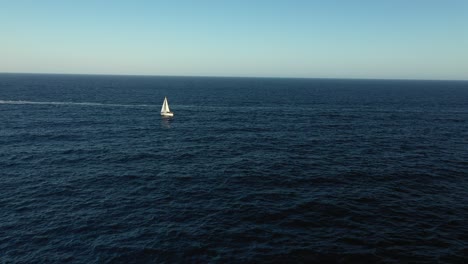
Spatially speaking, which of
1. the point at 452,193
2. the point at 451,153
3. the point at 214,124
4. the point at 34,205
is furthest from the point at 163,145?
the point at 451,153

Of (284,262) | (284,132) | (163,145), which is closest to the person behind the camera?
(284,262)

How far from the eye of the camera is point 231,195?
44.3m

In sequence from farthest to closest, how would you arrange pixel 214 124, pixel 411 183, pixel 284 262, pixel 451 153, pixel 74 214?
pixel 214 124 < pixel 451 153 < pixel 411 183 < pixel 74 214 < pixel 284 262

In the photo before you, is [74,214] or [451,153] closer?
[74,214]

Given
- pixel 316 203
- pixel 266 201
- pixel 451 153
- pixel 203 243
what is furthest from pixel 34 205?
pixel 451 153

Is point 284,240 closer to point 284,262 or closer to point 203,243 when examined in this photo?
point 284,262

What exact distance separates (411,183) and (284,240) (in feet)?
93.8

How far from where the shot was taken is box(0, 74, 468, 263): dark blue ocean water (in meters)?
31.4

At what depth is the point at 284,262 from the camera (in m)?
29.7

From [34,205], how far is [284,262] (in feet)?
111

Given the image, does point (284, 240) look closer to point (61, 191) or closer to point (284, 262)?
point (284, 262)

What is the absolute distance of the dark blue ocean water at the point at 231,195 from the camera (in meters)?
31.4

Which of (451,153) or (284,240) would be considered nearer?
(284,240)

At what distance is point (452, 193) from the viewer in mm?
45156
